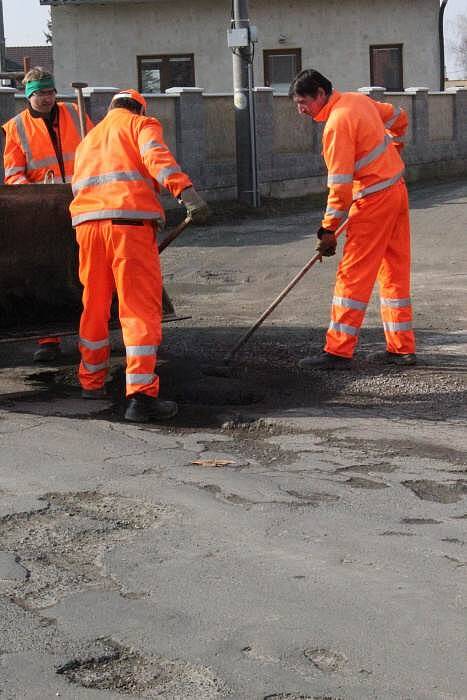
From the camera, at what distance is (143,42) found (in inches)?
1069

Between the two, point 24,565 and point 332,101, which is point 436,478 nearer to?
point 24,565

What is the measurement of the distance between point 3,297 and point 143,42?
2126 cm

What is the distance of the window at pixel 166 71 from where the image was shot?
27.4 m

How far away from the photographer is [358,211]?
23.4 feet

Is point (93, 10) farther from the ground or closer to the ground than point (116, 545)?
farther from the ground

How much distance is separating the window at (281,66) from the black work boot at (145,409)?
22.4 meters

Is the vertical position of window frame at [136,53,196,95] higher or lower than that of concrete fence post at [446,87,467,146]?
higher

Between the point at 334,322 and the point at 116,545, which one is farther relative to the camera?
the point at 334,322

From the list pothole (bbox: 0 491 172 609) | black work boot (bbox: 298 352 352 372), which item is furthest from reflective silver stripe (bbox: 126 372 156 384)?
black work boot (bbox: 298 352 352 372)

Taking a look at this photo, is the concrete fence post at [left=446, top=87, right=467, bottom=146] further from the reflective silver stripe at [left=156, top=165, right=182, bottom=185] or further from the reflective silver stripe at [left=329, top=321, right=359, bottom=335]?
the reflective silver stripe at [left=156, top=165, right=182, bottom=185]

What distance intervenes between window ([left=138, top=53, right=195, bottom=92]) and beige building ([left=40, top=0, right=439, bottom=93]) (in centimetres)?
2

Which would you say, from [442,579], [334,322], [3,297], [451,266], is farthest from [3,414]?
[451,266]

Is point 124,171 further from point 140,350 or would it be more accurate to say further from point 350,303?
point 350,303

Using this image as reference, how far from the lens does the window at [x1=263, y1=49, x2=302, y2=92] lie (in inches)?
1088
